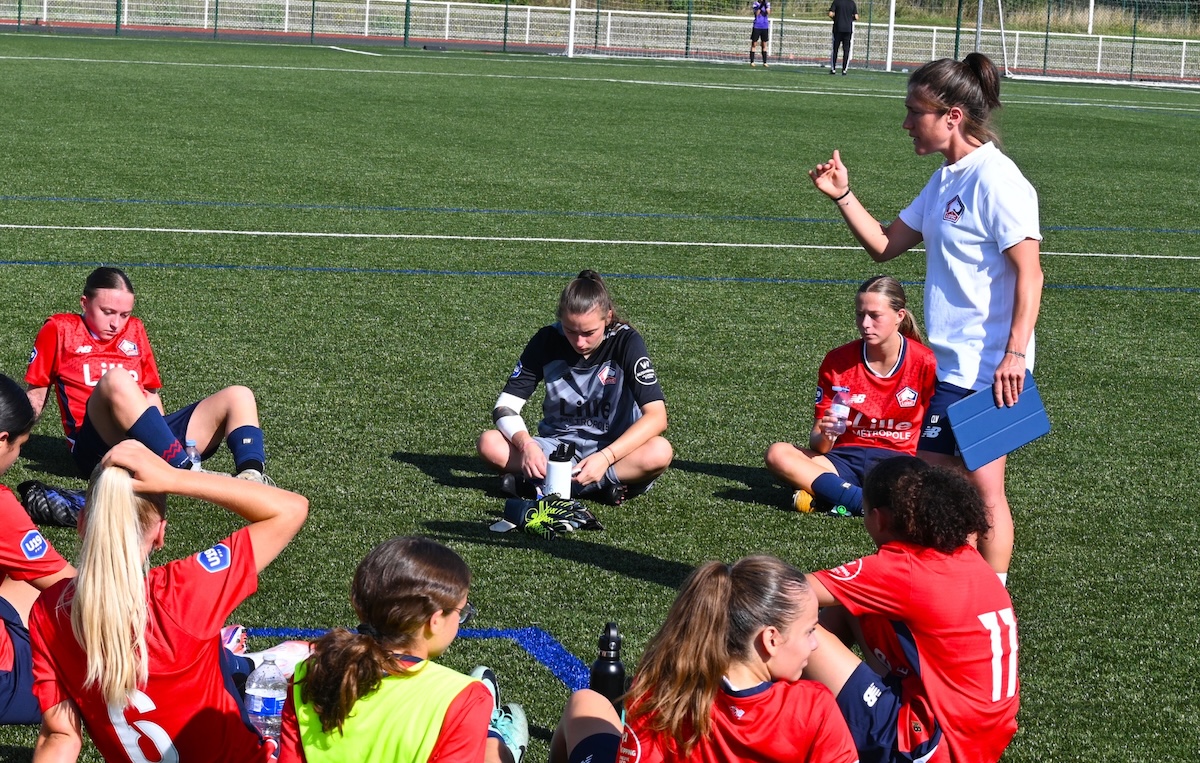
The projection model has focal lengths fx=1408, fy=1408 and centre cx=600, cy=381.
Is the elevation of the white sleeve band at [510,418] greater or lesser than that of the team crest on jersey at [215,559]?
lesser

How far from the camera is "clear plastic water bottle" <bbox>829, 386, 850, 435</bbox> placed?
248 inches

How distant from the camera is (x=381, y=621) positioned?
3.01 m

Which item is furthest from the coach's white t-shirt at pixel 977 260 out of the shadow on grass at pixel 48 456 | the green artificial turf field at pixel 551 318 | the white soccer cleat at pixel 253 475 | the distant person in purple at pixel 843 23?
the distant person in purple at pixel 843 23

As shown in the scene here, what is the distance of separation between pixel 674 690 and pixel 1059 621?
2.62m

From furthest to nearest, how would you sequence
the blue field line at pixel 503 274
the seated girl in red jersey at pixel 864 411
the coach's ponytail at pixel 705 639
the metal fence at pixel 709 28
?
the metal fence at pixel 709 28
the blue field line at pixel 503 274
the seated girl in red jersey at pixel 864 411
the coach's ponytail at pixel 705 639

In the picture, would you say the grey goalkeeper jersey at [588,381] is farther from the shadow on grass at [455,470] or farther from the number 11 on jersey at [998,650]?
the number 11 on jersey at [998,650]

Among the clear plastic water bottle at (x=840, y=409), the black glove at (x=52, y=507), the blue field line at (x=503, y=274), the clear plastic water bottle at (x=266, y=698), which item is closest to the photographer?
the clear plastic water bottle at (x=266, y=698)

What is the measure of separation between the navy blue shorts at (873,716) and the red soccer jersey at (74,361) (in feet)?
12.4

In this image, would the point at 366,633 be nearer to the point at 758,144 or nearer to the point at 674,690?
the point at 674,690

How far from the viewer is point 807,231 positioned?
1313 centimetres

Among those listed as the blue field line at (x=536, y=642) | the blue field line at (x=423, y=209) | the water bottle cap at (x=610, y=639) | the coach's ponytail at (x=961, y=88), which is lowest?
the blue field line at (x=536, y=642)

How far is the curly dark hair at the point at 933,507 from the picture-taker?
3646mm

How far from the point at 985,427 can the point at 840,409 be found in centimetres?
160

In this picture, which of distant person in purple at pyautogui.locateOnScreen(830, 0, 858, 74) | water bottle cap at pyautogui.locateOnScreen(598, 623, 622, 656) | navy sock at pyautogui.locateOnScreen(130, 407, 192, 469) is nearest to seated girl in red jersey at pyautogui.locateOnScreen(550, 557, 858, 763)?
water bottle cap at pyautogui.locateOnScreen(598, 623, 622, 656)
